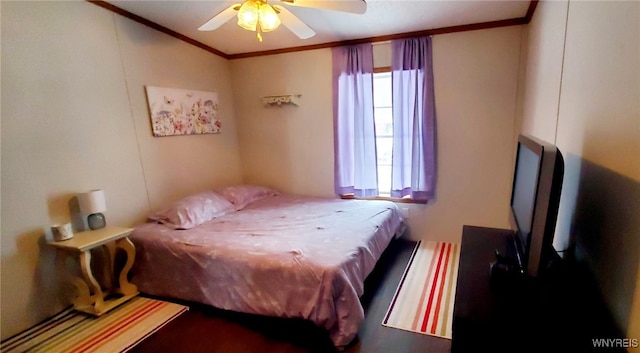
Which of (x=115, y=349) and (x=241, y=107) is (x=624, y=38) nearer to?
(x=115, y=349)

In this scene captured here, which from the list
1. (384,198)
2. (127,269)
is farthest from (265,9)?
(384,198)

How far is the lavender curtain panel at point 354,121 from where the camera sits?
3.34 meters

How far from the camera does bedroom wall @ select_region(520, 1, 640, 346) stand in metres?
0.95

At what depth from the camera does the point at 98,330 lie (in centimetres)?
216

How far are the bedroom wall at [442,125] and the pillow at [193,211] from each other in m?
1.02

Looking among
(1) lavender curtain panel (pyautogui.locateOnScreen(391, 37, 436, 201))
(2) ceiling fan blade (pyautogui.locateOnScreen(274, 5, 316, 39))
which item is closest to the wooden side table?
(2) ceiling fan blade (pyautogui.locateOnScreen(274, 5, 316, 39))

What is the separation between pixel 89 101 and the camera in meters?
2.49

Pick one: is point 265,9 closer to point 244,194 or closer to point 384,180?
point 244,194

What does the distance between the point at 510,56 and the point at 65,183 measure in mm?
3975

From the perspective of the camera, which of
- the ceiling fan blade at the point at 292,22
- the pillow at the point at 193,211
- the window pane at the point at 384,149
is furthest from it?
the window pane at the point at 384,149

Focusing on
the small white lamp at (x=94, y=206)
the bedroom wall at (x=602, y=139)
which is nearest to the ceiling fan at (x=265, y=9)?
the bedroom wall at (x=602, y=139)

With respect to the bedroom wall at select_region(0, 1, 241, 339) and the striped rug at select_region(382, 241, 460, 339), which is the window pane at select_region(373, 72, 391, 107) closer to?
the striped rug at select_region(382, 241, 460, 339)

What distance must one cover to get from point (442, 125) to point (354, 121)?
0.94 meters

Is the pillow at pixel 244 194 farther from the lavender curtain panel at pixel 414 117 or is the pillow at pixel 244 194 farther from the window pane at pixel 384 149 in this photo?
the lavender curtain panel at pixel 414 117
